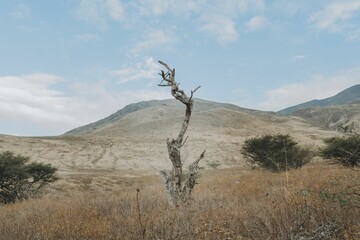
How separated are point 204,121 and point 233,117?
684 inches

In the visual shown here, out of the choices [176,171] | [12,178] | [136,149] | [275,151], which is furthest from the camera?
[136,149]

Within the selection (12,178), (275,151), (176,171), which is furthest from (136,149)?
(176,171)

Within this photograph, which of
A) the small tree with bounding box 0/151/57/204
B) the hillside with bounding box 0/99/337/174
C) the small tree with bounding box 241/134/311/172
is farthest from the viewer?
the hillside with bounding box 0/99/337/174

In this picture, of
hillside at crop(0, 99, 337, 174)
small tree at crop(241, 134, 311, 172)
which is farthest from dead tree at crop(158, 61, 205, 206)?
hillside at crop(0, 99, 337, 174)

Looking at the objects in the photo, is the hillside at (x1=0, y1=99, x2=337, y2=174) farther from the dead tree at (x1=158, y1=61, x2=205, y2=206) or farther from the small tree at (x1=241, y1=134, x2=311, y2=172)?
the dead tree at (x1=158, y1=61, x2=205, y2=206)

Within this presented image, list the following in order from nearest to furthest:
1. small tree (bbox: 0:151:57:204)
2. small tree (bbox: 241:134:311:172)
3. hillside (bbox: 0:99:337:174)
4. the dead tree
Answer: the dead tree
small tree (bbox: 0:151:57:204)
small tree (bbox: 241:134:311:172)
hillside (bbox: 0:99:337:174)

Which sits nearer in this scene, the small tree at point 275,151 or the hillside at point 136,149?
the small tree at point 275,151

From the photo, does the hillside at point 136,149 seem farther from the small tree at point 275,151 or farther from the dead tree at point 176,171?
the dead tree at point 176,171

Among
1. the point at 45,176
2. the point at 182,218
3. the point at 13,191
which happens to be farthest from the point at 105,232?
the point at 45,176

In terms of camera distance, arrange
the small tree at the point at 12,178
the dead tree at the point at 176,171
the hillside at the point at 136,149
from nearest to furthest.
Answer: the dead tree at the point at 176,171
the small tree at the point at 12,178
the hillside at the point at 136,149

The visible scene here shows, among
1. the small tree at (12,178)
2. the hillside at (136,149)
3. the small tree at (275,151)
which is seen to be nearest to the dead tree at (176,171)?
the small tree at (12,178)

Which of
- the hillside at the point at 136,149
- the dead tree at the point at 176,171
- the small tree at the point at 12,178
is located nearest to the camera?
the dead tree at the point at 176,171

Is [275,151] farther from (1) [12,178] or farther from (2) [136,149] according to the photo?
(2) [136,149]

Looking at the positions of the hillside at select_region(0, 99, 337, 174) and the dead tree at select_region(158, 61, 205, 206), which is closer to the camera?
the dead tree at select_region(158, 61, 205, 206)
